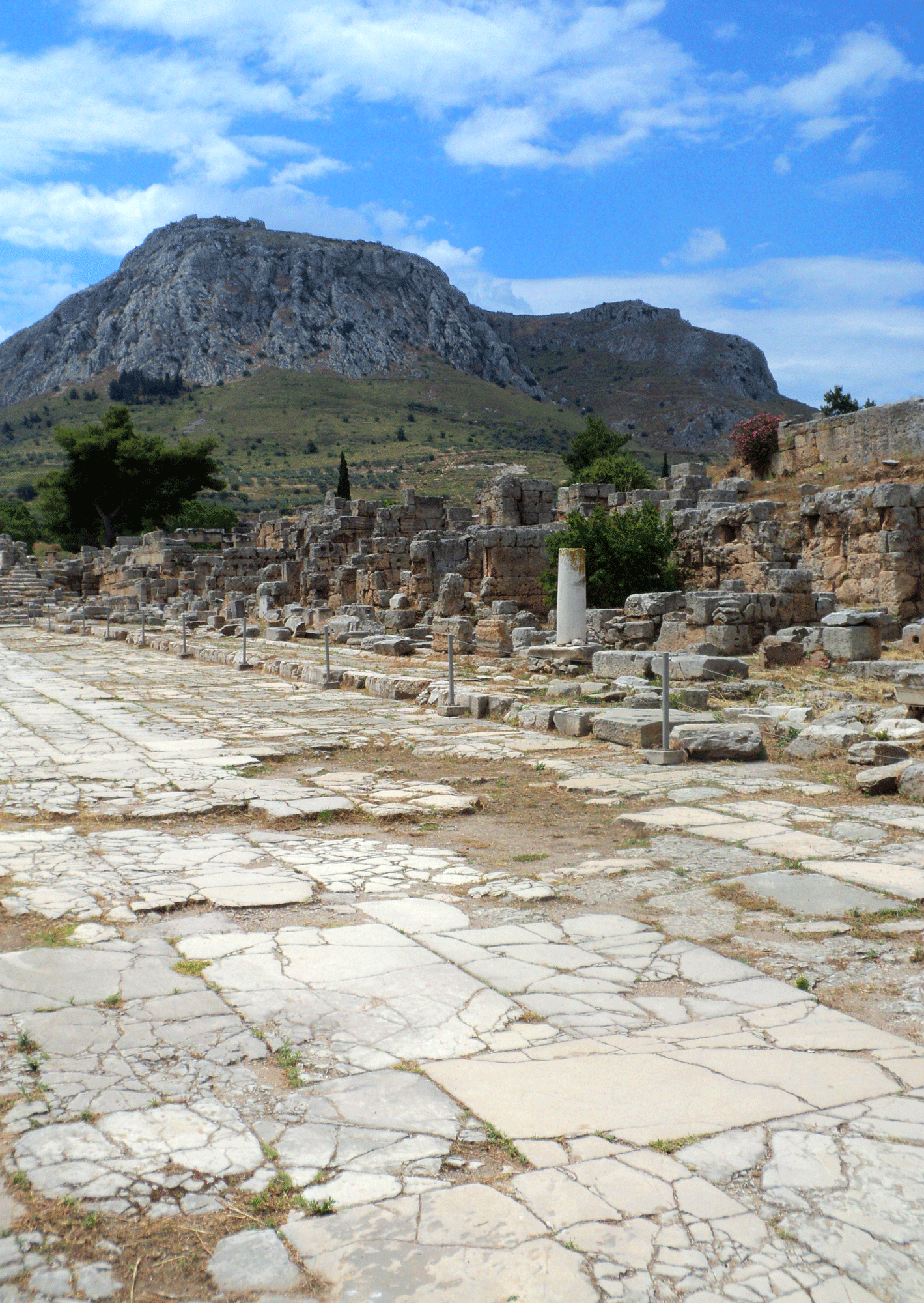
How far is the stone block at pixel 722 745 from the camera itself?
25.4ft

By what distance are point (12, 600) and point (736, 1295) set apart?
41108mm

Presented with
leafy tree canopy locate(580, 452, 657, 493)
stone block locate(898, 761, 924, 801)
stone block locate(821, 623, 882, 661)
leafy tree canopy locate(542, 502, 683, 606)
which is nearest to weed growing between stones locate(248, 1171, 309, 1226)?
stone block locate(898, 761, 924, 801)

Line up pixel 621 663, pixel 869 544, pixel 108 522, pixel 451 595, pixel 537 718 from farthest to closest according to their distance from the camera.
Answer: pixel 108 522, pixel 451 595, pixel 869 544, pixel 621 663, pixel 537 718

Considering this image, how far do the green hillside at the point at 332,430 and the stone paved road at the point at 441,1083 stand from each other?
52.0m

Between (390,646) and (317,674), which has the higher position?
(390,646)

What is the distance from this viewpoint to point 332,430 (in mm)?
86375

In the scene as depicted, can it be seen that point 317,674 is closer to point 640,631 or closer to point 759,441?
point 640,631

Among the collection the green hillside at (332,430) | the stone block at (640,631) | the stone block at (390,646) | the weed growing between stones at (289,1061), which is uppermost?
the green hillside at (332,430)

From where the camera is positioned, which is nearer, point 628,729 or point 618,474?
point 628,729

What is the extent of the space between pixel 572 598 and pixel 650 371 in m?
135

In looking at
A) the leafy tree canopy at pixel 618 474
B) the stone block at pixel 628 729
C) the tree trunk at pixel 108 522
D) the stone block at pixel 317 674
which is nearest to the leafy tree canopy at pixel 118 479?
the tree trunk at pixel 108 522

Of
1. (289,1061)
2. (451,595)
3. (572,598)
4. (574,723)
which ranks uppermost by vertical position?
(572,598)

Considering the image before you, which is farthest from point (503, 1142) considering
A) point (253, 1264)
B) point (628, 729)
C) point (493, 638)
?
point (493, 638)

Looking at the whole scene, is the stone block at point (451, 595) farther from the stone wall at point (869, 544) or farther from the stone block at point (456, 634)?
the stone wall at point (869, 544)
